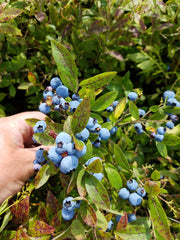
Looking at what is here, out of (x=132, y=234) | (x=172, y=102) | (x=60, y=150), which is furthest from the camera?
(x=172, y=102)

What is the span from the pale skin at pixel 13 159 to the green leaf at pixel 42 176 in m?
0.30

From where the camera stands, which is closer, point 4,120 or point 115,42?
point 4,120

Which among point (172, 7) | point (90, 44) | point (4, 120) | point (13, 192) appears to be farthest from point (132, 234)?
point (172, 7)

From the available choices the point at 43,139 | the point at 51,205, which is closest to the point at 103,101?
the point at 43,139

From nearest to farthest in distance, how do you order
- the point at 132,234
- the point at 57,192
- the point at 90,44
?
the point at 132,234 → the point at 57,192 → the point at 90,44

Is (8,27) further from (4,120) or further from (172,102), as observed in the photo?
(172,102)

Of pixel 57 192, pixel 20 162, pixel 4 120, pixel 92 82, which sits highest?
pixel 92 82

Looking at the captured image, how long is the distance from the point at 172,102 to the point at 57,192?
103cm

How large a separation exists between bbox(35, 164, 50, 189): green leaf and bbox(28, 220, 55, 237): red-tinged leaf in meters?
0.30

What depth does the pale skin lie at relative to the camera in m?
1.15

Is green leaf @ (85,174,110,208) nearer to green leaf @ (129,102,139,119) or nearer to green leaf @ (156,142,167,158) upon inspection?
green leaf @ (129,102,139,119)

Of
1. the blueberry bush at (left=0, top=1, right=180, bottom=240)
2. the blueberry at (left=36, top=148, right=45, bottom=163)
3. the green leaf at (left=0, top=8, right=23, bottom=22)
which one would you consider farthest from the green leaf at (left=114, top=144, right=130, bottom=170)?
the green leaf at (left=0, top=8, right=23, bottom=22)

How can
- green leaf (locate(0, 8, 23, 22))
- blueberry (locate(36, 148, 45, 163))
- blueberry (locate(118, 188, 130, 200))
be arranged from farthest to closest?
1. blueberry (locate(118, 188, 130, 200))
2. green leaf (locate(0, 8, 23, 22))
3. blueberry (locate(36, 148, 45, 163))

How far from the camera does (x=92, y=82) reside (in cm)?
101
